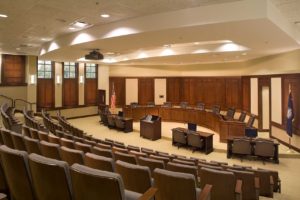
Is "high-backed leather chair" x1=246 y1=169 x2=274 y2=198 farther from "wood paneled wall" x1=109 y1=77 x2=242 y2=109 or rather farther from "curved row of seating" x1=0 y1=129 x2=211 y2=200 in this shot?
"wood paneled wall" x1=109 y1=77 x2=242 y2=109

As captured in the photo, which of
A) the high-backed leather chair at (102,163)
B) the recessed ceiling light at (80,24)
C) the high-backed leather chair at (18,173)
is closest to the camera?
the high-backed leather chair at (18,173)

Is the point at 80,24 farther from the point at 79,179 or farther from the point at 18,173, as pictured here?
the point at 79,179

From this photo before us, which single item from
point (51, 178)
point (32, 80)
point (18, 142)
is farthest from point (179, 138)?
point (32, 80)

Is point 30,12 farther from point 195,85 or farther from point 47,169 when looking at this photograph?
point 195,85

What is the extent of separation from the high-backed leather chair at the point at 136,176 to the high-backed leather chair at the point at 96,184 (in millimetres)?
930

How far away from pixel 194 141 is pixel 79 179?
8.08 m

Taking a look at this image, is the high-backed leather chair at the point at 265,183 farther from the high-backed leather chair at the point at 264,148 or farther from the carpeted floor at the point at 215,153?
the high-backed leather chair at the point at 264,148

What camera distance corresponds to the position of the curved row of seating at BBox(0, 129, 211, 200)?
2.07 meters

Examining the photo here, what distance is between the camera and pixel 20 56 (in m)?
15.3

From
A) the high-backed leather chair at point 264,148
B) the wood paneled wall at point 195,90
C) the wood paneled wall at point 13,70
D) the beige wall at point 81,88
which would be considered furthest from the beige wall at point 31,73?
the high-backed leather chair at point 264,148

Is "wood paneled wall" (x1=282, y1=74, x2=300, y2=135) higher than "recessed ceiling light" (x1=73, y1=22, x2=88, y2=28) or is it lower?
lower

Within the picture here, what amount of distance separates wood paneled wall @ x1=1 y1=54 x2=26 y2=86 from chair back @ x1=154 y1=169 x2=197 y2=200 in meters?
14.5

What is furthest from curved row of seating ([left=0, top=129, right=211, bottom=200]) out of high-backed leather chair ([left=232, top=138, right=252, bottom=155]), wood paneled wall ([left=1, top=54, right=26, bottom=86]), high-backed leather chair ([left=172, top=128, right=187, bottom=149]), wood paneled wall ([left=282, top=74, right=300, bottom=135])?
wood paneled wall ([left=1, top=54, right=26, bottom=86])

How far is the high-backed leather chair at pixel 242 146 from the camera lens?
343 inches
